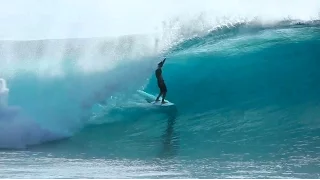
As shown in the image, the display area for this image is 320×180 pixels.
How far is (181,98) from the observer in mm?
9352

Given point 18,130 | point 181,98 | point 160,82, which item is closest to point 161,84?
point 160,82

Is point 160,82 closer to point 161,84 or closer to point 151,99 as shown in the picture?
point 161,84

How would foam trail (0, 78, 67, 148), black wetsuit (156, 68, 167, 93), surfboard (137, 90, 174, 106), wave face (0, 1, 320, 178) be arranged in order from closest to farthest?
wave face (0, 1, 320, 178), foam trail (0, 78, 67, 148), surfboard (137, 90, 174, 106), black wetsuit (156, 68, 167, 93)

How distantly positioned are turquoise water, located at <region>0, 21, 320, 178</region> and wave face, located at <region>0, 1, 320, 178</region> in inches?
0.8

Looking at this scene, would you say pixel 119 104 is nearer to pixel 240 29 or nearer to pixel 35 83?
pixel 35 83

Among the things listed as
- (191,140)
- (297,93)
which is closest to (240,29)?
(297,93)

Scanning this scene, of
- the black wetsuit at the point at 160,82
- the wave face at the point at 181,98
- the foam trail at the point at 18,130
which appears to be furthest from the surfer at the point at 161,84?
the foam trail at the point at 18,130

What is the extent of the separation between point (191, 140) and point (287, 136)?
1.44 meters

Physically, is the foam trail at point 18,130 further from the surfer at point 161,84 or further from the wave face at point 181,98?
the surfer at point 161,84

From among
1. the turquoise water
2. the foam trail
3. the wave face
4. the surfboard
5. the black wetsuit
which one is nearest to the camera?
the turquoise water

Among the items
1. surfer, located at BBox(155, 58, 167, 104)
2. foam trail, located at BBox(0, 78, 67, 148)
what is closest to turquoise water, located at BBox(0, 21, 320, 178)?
foam trail, located at BBox(0, 78, 67, 148)

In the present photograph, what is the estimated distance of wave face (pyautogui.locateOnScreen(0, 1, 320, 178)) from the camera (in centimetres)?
729

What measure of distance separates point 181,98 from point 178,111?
0.46 metres

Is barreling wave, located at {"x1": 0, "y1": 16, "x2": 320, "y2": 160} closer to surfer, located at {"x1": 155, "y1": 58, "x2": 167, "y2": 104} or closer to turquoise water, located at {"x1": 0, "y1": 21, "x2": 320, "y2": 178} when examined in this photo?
turquoise water, located at {"x1": 0, "y1": 21, "x2": 320, "y2": 178}
